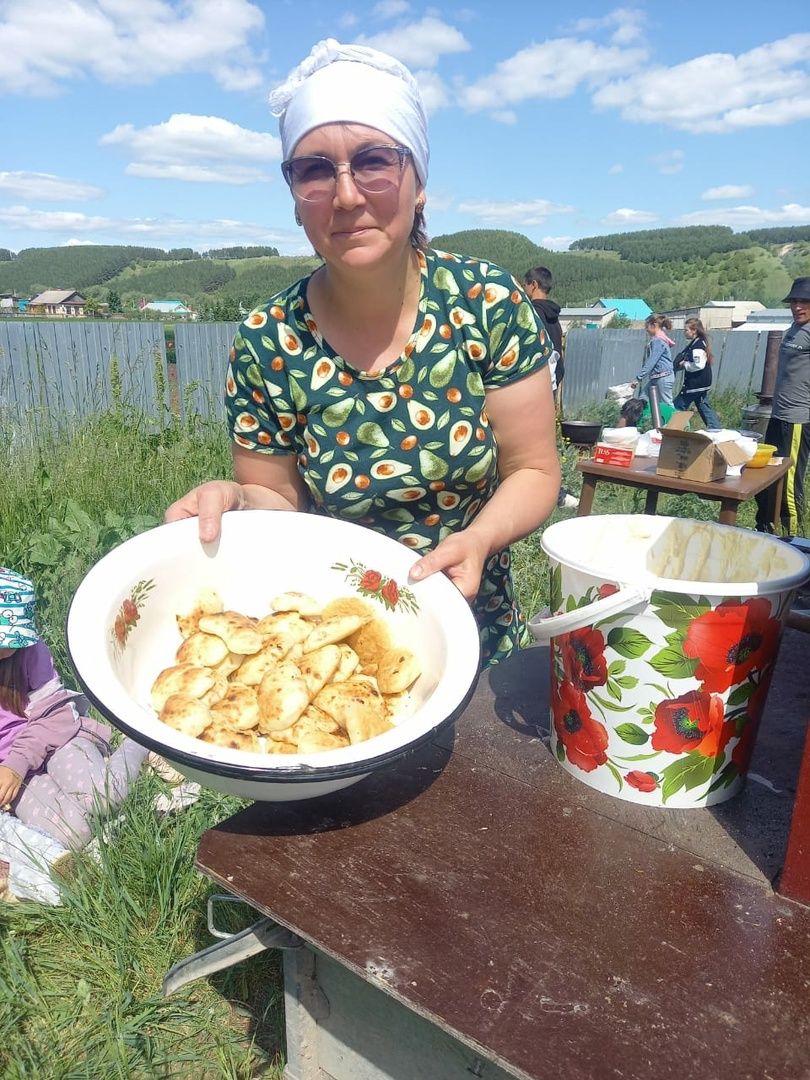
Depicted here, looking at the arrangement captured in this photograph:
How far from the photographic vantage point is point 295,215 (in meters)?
1.35

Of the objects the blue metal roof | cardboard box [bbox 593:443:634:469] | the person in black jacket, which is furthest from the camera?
the blue metal roof

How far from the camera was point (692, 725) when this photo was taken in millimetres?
987

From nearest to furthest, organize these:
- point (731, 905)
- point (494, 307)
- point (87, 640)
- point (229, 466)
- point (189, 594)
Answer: point (731, 905) < point (87, 640) < point (189, 594) < point (494, 307) < point (229, 466)

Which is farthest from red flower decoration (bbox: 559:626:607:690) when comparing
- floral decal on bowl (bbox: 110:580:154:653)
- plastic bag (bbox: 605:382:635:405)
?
plastic bag (bbox: 605:382:635:405)

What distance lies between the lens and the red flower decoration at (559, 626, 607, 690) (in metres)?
1.01

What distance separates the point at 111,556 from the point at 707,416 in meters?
12.1

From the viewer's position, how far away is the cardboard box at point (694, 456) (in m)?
4.30

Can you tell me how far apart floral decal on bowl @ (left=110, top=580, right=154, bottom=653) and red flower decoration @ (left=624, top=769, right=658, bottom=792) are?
0.74 metres

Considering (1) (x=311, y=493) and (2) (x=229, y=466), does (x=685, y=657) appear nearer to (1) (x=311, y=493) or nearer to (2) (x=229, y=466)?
(1) (x=311, y=493)

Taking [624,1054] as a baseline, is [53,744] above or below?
below

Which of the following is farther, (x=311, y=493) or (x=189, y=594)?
(x=311, y=493)

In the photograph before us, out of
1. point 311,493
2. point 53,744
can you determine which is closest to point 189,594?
point 311,493

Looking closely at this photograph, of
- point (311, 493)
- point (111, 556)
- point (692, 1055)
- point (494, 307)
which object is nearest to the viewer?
point (692, 1055)

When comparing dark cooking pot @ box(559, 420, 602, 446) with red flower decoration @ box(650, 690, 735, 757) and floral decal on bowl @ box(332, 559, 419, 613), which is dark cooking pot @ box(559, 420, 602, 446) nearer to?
floral decal on bowl @ box(332, 559, 419, 613)
